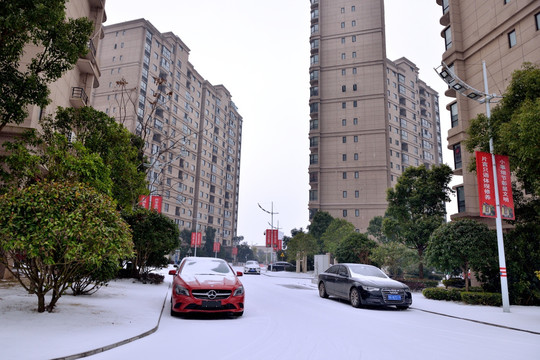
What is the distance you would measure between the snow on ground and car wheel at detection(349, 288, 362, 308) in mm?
2478

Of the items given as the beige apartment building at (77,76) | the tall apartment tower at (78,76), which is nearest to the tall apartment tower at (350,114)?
the tall apartment tower at (78,76)

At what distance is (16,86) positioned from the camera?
349 inches

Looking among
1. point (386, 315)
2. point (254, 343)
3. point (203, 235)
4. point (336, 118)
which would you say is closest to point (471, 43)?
point (386, 315)

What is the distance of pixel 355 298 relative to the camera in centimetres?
1238

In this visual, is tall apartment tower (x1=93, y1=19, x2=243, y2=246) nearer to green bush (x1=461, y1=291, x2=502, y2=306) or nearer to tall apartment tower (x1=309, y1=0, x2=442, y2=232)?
tall apartment tower (x1=309, y1=0, x2=442, y2=232)

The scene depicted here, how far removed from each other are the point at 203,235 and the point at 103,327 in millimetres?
74607

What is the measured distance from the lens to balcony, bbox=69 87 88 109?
2098 cm

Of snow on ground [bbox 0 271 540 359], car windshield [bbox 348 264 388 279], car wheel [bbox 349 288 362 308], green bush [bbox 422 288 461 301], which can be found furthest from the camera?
green bush [bbox 422 288 461 301]

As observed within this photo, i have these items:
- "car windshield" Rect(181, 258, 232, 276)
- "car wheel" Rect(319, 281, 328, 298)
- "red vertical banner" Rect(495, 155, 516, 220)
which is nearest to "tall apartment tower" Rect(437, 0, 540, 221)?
"red vertical banner" Rect(495, 155, 516, 220)

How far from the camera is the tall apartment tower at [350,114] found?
59.9m

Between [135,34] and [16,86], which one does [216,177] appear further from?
[16,86]

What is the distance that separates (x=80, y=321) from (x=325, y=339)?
473 centimetres

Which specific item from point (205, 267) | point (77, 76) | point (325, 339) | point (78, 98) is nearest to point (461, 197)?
point (205, 267)

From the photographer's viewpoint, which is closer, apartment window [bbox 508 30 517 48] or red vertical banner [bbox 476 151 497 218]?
red vertical banner [bbox 476 151 497 218]
